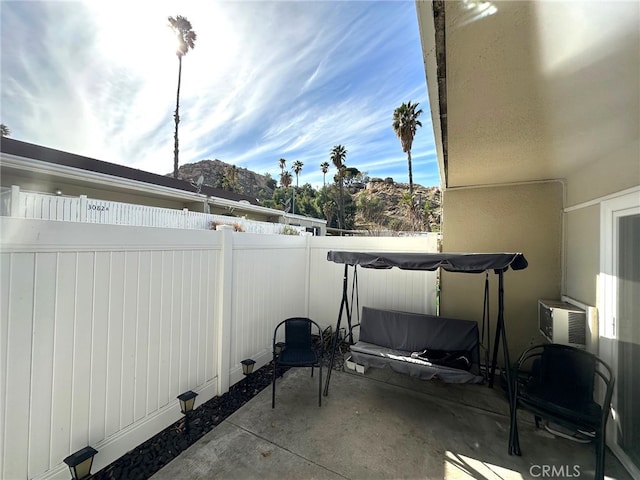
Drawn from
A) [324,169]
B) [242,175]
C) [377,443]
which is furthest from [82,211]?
[242,175]

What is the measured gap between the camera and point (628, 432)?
2.29 meters

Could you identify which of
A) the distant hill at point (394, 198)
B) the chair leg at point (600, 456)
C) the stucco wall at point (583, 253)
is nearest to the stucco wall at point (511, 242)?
the stucco wall at point (583, 253)

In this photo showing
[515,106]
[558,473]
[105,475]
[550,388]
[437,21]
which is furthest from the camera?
[550,388]

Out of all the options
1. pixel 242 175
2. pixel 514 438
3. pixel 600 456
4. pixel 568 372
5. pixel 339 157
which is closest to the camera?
pixel 600 456

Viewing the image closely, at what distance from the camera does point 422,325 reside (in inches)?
148

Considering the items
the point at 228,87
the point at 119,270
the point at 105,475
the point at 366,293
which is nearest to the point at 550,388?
the point at 366,293

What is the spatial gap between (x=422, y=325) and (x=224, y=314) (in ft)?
9.22

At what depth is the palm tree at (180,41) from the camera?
16484mm

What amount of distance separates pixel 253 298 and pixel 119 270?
6.25ft

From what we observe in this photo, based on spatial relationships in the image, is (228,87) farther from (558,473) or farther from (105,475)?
(558,473)

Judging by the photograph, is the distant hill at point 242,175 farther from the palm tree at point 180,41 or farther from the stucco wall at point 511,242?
the stucco wall at point 511,242

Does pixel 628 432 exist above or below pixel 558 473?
above

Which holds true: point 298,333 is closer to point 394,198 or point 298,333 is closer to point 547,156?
point 547,156

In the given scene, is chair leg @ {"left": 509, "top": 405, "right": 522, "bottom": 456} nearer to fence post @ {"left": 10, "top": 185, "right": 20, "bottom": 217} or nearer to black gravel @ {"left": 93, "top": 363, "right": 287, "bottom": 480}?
black gravel @ {"left": 93, "top": 363, "right": 287, "bottom": 480}
